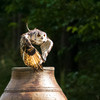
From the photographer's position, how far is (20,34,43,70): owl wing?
4.36 m

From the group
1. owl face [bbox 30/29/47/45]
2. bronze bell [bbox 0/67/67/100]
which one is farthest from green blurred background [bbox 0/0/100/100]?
owl face [bbox 30/29/47/45]

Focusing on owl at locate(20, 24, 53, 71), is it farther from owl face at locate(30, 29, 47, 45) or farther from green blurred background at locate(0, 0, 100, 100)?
green blurred background at locate(0, 0, 100, 100)

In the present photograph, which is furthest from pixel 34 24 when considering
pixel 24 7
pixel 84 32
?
pixel 24 7

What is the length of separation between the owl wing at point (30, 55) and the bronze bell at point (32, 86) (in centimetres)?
8

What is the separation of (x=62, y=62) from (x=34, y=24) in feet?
9.26

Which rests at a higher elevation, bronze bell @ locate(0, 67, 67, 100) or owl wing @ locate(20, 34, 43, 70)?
owl wing @ locate(20, 34, 43, 70)

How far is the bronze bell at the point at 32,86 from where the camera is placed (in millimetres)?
4293

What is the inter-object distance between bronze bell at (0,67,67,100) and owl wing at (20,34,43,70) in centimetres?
8

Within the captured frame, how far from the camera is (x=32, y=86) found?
4.33 m

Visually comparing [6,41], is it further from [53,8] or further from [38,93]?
[38,93]

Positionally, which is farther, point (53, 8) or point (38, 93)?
point (53, 8)

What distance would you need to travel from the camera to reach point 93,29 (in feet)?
35.2

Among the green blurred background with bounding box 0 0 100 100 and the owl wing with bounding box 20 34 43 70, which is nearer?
the owl wing with bounding box 20 34 43 70

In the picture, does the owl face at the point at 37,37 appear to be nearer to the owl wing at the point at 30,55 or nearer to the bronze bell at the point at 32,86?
the owl wing at the point at 30,55
